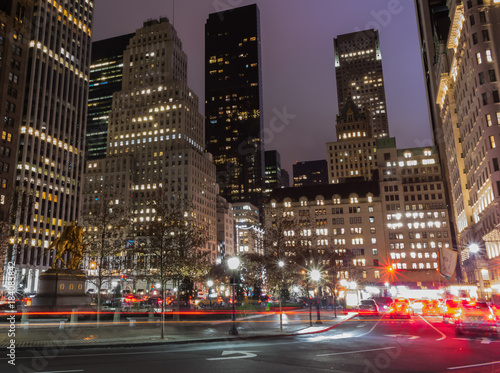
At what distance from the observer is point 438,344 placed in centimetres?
2053

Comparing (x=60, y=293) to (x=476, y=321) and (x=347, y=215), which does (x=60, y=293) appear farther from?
(x=347, y=215)

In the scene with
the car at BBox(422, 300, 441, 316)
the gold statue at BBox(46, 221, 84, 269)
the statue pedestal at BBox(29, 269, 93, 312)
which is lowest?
the car at BBox(422, 300, 441, 316)

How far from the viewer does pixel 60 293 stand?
3638 cm

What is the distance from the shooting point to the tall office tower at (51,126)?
5217 inches

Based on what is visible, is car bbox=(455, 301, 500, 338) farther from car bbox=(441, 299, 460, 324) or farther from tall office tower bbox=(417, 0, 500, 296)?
tall office tower bbox=(417, 0, 500, 296)

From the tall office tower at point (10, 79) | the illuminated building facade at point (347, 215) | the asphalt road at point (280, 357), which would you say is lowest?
the asphalt road at point (280, 357)

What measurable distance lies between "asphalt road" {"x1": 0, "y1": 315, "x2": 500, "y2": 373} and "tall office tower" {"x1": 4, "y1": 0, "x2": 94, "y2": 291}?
120 m

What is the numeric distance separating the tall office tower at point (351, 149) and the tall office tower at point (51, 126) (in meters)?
111

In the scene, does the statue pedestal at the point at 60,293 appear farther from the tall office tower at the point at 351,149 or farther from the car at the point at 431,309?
the tall office tower at the point at 351,149

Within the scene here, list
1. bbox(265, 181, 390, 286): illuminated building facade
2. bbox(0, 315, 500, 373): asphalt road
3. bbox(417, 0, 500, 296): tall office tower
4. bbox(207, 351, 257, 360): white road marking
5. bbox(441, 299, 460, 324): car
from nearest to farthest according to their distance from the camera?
1. bbox(0, 315, 500, 373): asphalt road
2. bbox(207, 351, 257, 360): white road marking
3. bbox(441, 299, 460, 324): car
4. bbox(417, 0, 500, 296): tall office tower
5. bbox(265, 181, 390, 286): illuminated building facade

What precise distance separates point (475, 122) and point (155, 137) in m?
Result: 133

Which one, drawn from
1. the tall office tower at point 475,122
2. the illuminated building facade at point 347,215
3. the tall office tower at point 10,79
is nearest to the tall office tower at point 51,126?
the tall office tower at point 10,79

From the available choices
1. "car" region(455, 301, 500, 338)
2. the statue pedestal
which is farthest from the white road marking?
the statue pedestal

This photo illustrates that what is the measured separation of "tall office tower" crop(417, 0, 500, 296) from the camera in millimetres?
67188
